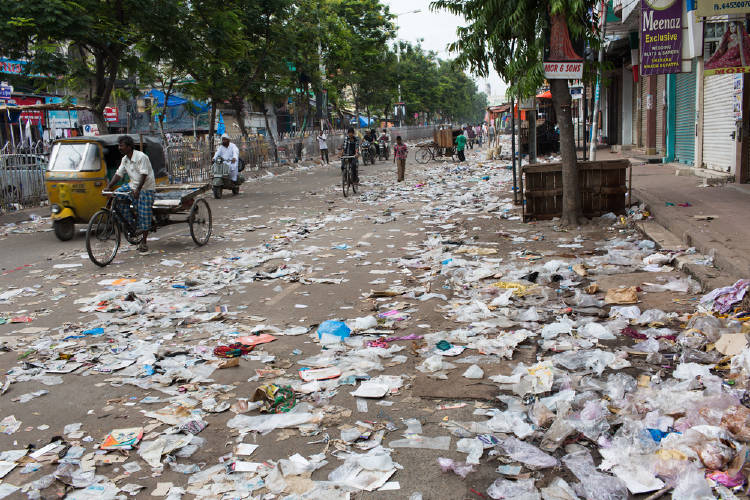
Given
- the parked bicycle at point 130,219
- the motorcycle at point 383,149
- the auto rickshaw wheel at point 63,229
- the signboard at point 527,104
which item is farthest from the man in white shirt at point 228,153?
the motorcycle at point 383,149

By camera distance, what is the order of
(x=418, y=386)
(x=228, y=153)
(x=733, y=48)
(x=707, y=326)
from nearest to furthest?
1. (x=418, y=386)
2. (x=707, y=326)
3. (x=733, y=48)
4. (x=228, y=153)

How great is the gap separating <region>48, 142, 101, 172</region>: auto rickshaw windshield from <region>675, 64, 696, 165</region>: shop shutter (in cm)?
1406

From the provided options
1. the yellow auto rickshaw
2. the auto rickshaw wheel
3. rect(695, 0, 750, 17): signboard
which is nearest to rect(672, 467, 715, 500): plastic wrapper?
rect(695, 0, 750, 17): signboard

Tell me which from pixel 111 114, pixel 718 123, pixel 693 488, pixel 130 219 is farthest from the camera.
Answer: pixel 111 114

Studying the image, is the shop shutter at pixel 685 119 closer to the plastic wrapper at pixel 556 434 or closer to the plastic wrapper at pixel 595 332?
the plastic wrapper at pixel 595 332

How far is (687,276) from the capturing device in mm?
6367

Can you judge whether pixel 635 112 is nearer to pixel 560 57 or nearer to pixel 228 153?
pixel 228 153

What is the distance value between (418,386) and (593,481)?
1.47m

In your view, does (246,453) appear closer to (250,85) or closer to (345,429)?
(345,429)

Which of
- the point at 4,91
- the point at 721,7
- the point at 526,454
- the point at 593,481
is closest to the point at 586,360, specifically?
the point at 526,454

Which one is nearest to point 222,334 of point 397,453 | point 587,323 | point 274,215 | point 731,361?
point 397,453

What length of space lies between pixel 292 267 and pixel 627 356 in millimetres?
4631

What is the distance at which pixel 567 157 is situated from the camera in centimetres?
984

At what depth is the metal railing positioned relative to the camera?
1489cm
